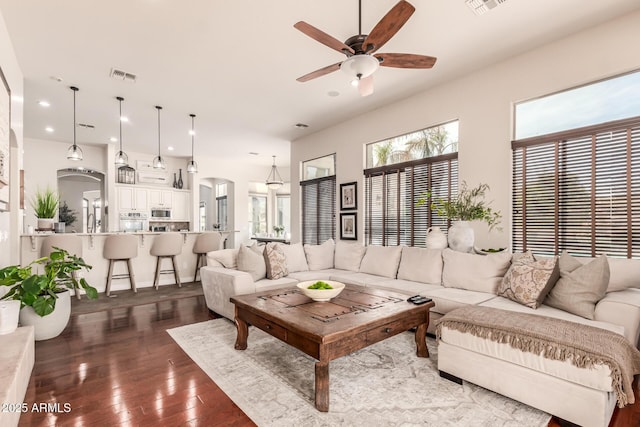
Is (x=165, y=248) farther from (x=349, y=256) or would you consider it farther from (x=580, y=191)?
(x=580, y=191)

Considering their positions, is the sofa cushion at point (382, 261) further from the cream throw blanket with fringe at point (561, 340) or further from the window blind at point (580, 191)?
the cream throw blanket with fringe at point (561, 340)

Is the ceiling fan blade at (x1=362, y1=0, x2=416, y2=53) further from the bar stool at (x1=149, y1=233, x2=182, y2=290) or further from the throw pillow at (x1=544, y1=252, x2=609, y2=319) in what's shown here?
the bar stool at (x1=149, y1=233, x2=182, y2=290)

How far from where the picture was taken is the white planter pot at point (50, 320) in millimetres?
3088

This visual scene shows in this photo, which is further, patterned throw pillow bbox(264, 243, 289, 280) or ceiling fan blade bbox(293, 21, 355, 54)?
patterned throw pillow bbox(264, 243, 289, 280)

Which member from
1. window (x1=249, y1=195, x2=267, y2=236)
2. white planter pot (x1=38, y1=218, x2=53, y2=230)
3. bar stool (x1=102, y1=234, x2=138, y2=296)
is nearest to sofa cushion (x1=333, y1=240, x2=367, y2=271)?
bar stool (x1=102, y1=234, x2=138, y2=296)

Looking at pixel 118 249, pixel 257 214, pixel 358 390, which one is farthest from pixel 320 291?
pixel 257 214

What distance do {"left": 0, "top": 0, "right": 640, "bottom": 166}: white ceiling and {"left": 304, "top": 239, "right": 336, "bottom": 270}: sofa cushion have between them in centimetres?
228

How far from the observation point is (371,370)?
8.27 feet

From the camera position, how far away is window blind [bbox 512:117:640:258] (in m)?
3.10

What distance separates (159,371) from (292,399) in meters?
1.16

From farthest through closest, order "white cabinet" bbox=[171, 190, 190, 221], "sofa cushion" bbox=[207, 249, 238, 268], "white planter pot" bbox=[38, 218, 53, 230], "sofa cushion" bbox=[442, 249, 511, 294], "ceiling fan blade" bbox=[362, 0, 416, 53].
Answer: "white cabinet" bbox=[171, 190, 190, 221] < "white planter pot" bbox=[38, 218, 53, 230] < "sofa cushion" bbox=[207, 249, 238, 268] < "sofa cushion" bbox=[442, 249, 511, 294] < "ceiling fan blade" bbox=[362, 0, 416, 53]

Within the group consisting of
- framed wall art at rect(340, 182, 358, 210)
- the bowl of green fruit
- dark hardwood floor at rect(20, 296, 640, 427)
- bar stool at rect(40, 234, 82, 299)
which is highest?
framed wall art at rect(340, 182, 358, 210)

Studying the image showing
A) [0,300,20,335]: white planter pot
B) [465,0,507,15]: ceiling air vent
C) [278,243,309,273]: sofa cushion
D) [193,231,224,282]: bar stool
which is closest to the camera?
[0,300,20,335]: white planter pot

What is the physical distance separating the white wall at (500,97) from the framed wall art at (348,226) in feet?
4.65
